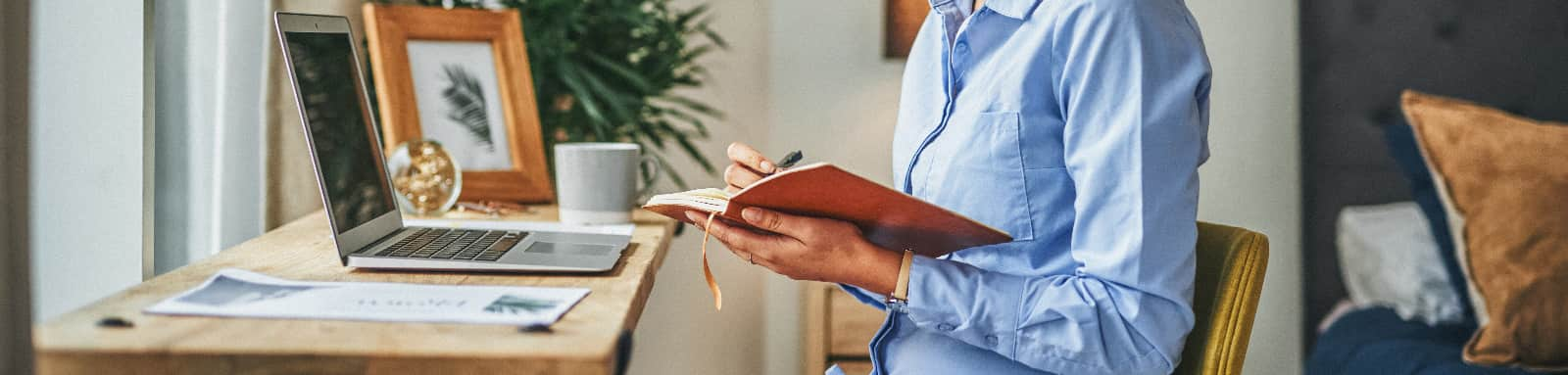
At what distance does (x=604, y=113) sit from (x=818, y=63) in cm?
81

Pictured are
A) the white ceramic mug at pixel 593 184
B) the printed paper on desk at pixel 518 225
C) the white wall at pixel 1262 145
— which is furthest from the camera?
the white wall at pixel 1262 145

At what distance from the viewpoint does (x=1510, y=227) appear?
1843mm

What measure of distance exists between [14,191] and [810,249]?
0.63 meters

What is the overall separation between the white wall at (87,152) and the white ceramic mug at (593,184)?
1.48ft

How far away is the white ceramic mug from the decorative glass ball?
154mm

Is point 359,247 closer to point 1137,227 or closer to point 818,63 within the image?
point 1137,227

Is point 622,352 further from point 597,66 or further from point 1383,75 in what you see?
point 1383,75

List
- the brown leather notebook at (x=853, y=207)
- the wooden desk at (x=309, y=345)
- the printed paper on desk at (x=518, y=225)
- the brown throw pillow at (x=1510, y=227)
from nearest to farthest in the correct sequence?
1. the wooden desk at (x=309, y=345)
2. the brown leather notebook at (x=853, y=207)
3. the printed paper on desk at (x=518, y=225)
4. the brown throw pillow at (x=1510, y=227)

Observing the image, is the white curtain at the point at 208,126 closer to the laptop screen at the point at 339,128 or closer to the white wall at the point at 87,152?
the white wall at the point at 87,152

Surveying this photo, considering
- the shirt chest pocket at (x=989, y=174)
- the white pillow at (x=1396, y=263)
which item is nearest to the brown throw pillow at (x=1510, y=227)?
the white pillow at (x=1396, y=263)

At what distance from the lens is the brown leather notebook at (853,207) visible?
0.77 metres

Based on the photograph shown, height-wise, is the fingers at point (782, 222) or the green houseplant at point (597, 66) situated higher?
the green houseplant at point (597, 66)

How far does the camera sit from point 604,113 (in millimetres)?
1963

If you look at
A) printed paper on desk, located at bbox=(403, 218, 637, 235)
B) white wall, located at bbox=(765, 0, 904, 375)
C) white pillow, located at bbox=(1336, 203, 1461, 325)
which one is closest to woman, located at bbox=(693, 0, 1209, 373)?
printed paper on desk, located at bbox=(403, 218, 637, 235)
